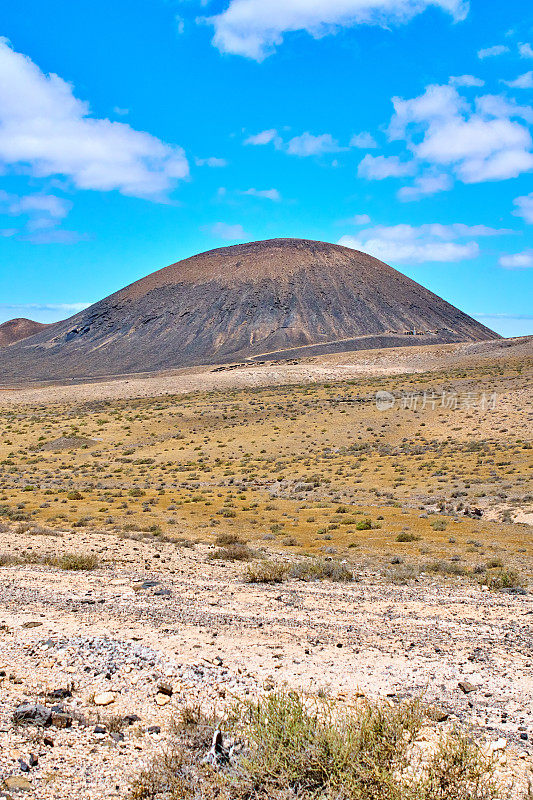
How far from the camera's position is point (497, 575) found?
11383 millimetres

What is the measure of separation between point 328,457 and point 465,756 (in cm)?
2967

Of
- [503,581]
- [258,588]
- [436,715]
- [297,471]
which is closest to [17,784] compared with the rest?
[436,715]

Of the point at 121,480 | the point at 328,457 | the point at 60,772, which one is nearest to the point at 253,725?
the point at 60,772

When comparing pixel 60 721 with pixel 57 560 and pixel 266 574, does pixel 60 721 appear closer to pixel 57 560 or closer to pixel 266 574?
pixel 266 574

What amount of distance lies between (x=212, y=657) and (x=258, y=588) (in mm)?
3800

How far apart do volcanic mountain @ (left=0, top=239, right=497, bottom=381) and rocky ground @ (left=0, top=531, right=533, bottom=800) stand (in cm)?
10760

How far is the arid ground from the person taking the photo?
5691mm

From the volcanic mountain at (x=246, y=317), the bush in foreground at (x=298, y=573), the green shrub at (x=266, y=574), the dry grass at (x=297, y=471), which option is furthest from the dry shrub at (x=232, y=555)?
the volcanic mountain at (x=246, y=317)

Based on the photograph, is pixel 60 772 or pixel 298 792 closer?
pixel 298 792

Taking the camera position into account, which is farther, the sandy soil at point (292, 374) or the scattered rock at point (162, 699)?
the sandy soil at point (292, 374)

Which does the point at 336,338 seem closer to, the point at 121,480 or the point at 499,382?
the point at 499,382

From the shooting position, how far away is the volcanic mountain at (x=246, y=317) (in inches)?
5212

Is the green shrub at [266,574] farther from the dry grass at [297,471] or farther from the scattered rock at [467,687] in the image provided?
the scattered rock at [467,687]

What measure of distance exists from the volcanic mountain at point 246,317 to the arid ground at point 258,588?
87.4 metres
